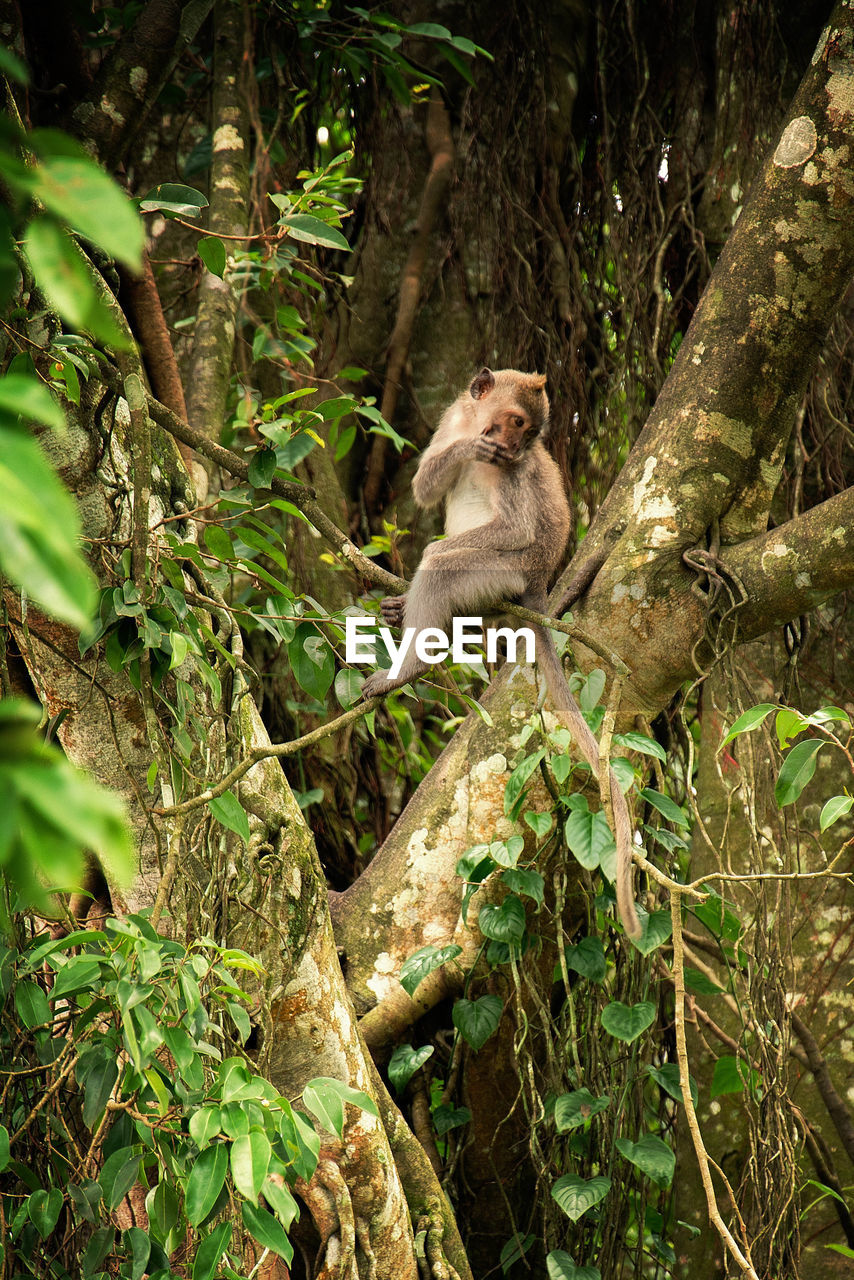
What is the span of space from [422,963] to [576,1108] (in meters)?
0.45

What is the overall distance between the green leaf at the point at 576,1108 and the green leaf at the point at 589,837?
1.83ft

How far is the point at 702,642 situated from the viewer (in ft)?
8.65

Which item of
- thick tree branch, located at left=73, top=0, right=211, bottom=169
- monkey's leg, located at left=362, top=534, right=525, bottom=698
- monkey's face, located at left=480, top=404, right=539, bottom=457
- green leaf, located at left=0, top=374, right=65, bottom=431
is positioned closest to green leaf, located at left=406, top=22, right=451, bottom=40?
thick tree branch, located at left=73, top=0, right=211, bottom=169

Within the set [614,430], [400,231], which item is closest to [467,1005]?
[614,430]

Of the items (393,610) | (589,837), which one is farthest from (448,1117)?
(393,610)

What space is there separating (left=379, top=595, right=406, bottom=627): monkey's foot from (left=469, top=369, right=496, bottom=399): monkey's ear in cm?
72

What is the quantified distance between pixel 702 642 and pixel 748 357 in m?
0.68

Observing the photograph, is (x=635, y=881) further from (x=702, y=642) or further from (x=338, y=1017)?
(x=338, y=1017)

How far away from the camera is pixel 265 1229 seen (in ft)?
4.59

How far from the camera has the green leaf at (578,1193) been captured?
Answer: 2.43 meters

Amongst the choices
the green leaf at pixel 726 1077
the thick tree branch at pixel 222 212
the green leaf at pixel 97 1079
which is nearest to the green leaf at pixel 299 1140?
the green leaf at pixel 97 1079

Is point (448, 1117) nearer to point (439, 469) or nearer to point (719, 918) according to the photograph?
point (719, 918)

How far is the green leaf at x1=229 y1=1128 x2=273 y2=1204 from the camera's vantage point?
1.22 metres

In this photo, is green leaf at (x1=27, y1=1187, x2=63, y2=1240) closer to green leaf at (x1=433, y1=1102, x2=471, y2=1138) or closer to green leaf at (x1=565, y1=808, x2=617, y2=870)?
green leaf at (x1=565, y1=808, x2=617, y2=870)
